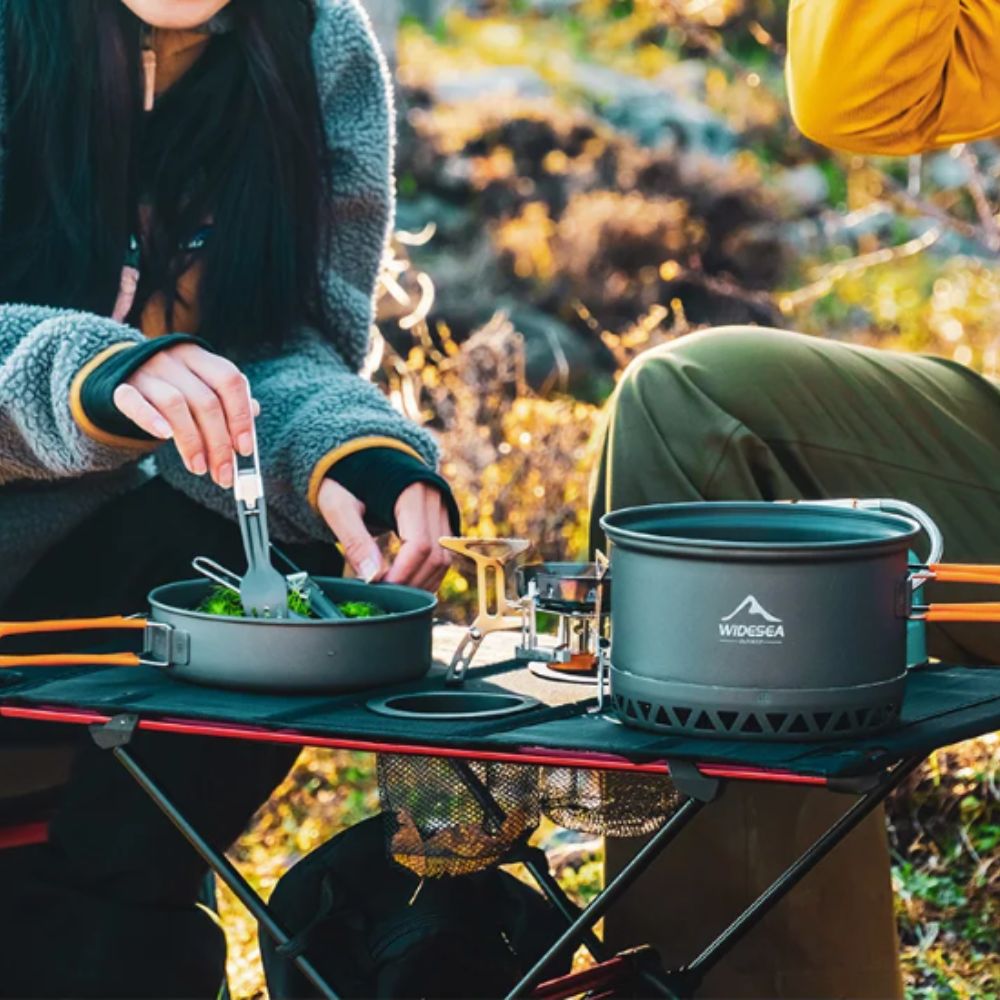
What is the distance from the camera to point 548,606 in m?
1.77

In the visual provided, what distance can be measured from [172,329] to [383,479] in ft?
1.54

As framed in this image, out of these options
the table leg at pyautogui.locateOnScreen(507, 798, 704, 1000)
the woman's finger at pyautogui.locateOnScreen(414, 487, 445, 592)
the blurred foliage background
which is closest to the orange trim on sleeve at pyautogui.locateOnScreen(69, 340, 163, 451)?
the woman's finger at pyautogui.locateOnScreen(414, 487, 445, 592)

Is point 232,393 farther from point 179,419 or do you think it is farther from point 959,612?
point 959,612

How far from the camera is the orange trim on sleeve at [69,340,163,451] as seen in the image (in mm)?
1926

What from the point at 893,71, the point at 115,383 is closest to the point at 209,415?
the point at 115,383

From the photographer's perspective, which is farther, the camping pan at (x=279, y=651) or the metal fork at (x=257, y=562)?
the metal fork at (x=257, y=562)

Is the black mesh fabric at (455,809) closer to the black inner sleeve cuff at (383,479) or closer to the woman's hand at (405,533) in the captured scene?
the woman's hand at (405,533)

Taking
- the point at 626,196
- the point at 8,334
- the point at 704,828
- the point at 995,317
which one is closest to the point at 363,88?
the point at 8,334

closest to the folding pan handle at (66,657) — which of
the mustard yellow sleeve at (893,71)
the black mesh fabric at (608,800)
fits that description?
the black mesh fabric at (608,800)

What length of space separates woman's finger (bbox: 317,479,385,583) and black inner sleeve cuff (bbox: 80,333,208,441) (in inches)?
11.9

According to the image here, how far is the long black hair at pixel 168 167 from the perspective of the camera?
234cm

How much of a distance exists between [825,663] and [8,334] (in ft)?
3.48

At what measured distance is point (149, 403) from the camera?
1.82 m

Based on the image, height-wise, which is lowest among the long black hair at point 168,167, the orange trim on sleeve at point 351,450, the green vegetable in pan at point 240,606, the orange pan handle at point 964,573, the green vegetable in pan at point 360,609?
the green vegetable in pan at point 360,609
